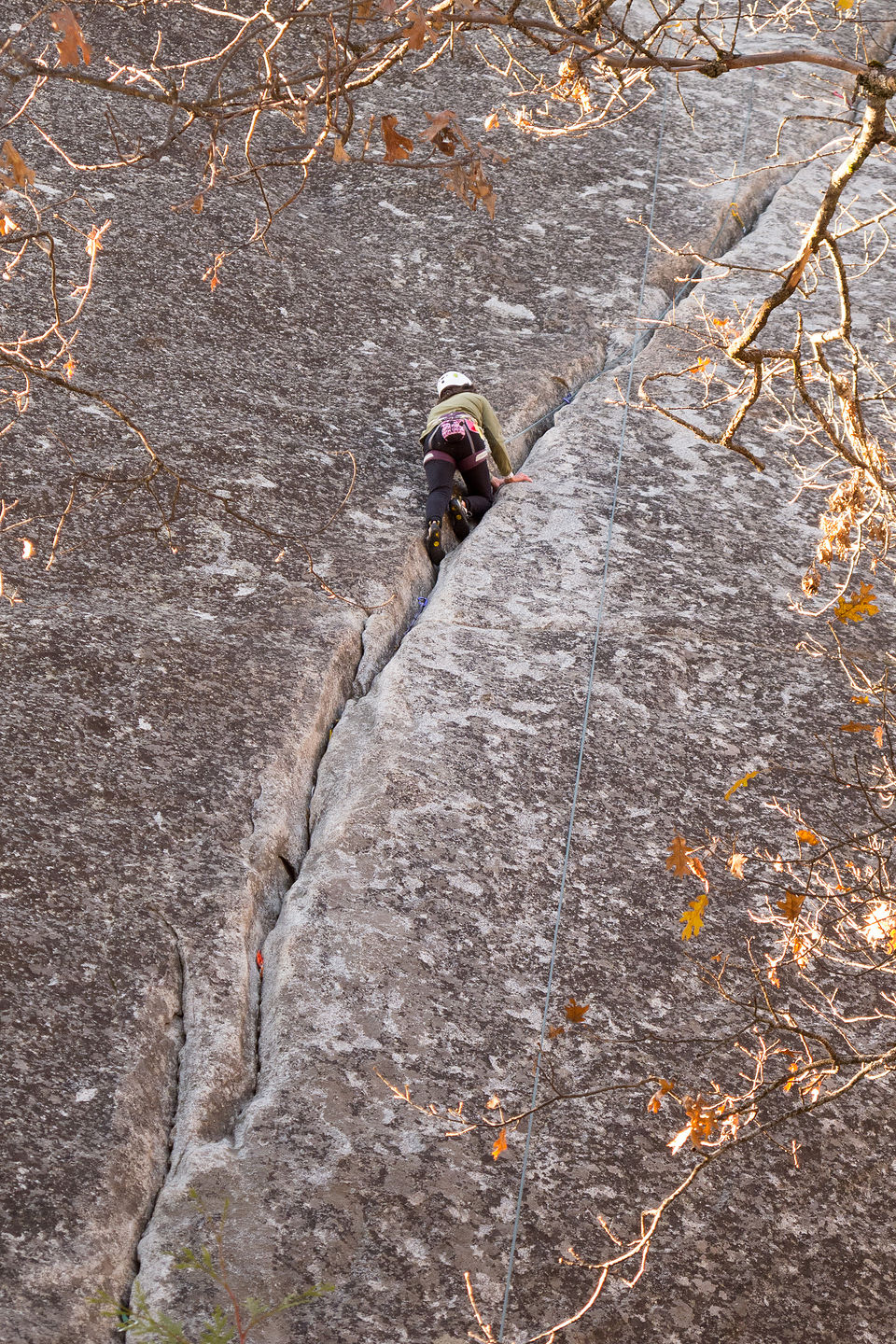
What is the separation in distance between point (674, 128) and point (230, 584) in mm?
6023

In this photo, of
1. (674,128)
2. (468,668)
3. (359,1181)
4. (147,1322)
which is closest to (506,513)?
(468,668)

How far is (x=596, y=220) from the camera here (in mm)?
8195

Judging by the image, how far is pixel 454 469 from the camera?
605cm

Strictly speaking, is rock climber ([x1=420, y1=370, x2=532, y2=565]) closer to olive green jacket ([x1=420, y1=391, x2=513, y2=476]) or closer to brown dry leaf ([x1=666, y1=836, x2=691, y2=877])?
olive green jacket ([x1=420, y1=391, x2=513, y2=476])

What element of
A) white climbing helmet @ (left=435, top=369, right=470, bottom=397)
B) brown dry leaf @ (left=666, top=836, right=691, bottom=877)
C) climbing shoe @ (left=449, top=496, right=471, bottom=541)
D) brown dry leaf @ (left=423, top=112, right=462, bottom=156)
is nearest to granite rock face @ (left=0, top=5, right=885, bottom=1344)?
climbing shoe @ (left=449, top=496, right=471, bottom=541)

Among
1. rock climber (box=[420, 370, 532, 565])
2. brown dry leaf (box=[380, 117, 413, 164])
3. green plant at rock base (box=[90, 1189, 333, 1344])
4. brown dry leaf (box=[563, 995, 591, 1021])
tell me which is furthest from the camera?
rock climber (box=[420, 370, 532, 565])

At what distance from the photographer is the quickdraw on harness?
6066mm

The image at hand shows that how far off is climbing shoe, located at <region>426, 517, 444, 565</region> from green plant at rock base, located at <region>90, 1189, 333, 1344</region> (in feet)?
11.3

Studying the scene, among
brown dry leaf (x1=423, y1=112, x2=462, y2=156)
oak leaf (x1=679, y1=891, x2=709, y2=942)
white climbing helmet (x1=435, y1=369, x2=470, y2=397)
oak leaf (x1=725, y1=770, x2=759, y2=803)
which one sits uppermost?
brown dry leaf (x1=423, y1=112, x2=462, y2=156)

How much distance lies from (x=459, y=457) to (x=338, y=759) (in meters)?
2.03

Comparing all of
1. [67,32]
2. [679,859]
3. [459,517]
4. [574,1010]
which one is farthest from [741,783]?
[67,32]

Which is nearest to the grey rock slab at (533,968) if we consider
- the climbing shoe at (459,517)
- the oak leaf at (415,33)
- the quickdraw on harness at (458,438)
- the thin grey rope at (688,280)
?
the climbing shoe at (459,517)

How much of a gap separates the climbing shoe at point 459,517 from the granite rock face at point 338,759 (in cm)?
15

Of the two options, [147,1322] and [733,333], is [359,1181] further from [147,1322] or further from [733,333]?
[733,333]
